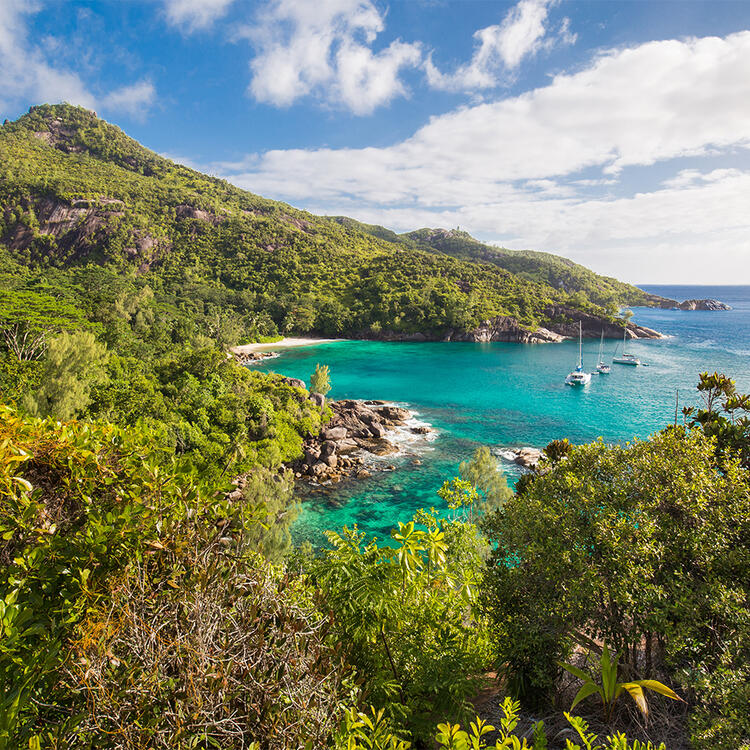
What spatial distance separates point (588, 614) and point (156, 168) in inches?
7919

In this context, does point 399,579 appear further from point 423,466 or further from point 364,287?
point 364,287

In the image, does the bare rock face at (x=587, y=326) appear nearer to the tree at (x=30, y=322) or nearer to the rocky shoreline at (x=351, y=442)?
the rocky shoreline at (x=351, y=442)

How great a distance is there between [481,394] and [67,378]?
42603 millimetres

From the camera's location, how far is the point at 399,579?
5277mm

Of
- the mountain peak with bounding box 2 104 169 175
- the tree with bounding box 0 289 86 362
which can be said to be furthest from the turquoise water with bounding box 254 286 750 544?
the mountain peak with bounding box 2 104 169 175

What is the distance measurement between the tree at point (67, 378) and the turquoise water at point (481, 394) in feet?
48.0

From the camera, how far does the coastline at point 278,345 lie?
77606 mm

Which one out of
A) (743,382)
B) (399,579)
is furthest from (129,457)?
(743,382)

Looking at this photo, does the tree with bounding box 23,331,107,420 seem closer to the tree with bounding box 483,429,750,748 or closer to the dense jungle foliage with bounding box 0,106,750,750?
the dense jungle foliage with bounding box 0,106,750,750

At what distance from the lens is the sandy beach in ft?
255

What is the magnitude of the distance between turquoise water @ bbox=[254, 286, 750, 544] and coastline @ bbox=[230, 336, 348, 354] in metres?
4.55

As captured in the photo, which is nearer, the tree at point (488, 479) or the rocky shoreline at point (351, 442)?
the tree at point (488, 479)

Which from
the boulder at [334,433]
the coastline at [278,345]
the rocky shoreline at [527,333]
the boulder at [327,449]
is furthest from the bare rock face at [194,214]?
the boulder at [327,449]

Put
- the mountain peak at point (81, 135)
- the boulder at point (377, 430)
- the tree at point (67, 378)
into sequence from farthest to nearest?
the mountain peak at point (81, 135)
the boulder at point (377, 430)
the tree at point (67, 378)
